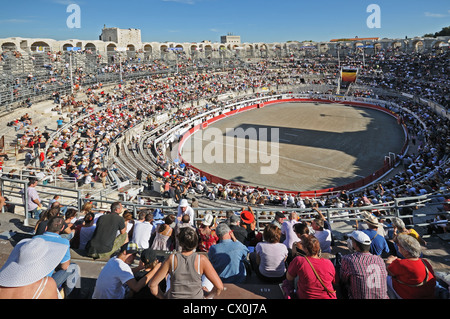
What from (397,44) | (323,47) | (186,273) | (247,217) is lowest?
(247,217)

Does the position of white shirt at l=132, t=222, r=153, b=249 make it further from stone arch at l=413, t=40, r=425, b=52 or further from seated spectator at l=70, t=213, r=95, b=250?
stone arch at l=413, t=40, r=425, b=52

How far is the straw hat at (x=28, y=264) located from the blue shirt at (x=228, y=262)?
215 cm

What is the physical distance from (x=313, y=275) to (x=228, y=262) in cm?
135

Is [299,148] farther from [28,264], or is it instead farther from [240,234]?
[28,264]

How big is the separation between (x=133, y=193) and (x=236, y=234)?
439 inches

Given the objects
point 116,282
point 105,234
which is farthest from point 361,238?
point 105,234

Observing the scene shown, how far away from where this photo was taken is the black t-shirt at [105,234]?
5.46 m

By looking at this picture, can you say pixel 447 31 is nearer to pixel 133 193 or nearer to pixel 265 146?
pixel 265 146

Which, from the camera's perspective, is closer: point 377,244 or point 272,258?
point 272,258

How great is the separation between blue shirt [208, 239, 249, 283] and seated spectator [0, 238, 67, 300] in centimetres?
212

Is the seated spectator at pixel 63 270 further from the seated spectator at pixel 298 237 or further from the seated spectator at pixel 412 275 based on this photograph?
the seated spectator at pixel 412 275

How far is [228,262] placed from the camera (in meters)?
4.53

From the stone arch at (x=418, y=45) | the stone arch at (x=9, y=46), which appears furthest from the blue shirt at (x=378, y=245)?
the stone arch at (x=418, y=45)

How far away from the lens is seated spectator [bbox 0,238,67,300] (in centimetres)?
295
